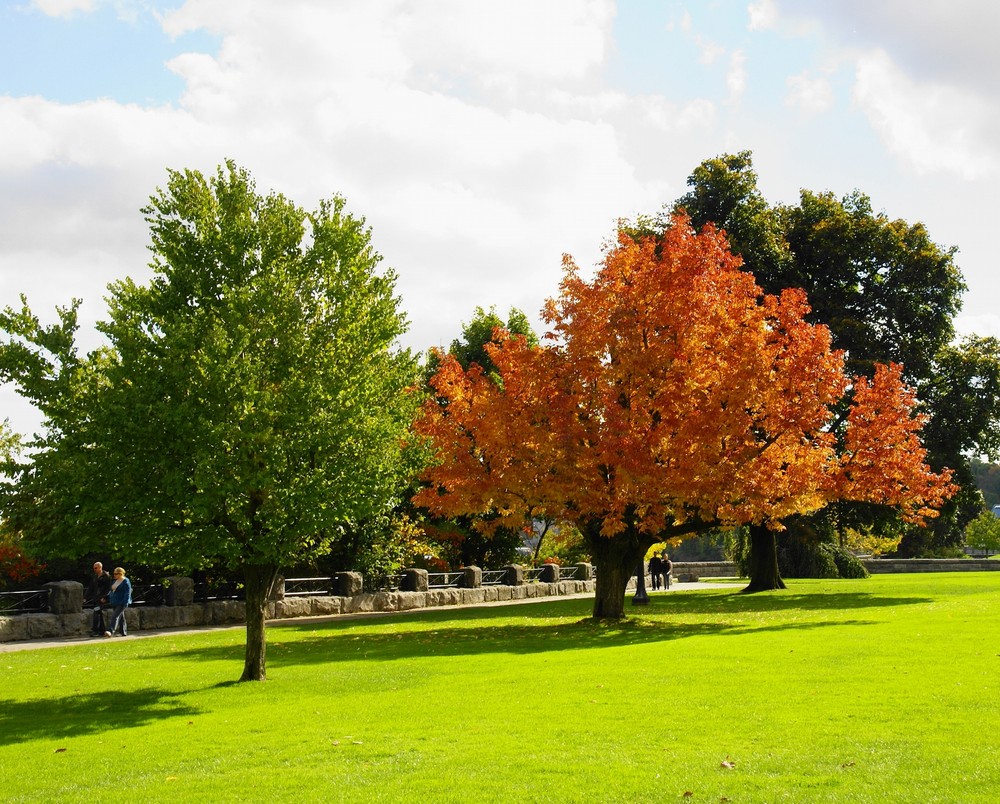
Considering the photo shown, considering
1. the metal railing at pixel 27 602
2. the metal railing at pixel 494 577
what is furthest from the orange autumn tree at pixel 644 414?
the metal railing at pixel 494 577

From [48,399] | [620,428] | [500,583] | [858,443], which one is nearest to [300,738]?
[48,399]

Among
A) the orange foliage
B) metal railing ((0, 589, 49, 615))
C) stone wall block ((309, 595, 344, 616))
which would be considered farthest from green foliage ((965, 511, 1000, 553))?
metal railing ((0, 589, 49, 615))

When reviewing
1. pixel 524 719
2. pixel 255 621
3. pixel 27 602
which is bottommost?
pixel 524 719

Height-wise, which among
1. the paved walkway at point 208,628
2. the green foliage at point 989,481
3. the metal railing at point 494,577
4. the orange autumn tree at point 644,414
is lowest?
the paved walkway at point 208,628

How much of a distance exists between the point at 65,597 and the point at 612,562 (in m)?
13.3

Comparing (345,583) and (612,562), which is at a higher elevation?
(612,562)

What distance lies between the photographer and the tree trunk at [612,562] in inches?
990

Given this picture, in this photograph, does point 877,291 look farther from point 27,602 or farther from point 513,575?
point 27,602

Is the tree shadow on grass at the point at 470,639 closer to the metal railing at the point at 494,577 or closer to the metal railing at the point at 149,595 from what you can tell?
the metal railing at the point at 149,595

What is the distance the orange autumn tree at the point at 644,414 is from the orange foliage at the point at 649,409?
3 cm

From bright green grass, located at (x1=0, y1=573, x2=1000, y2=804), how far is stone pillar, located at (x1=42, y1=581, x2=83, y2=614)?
2815 millimetres

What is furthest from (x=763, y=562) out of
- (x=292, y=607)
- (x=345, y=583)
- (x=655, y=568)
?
(x=292, y=607)

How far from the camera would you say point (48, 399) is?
14227 mm

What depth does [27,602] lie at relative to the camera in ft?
77.5
